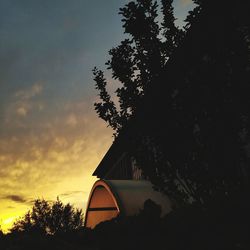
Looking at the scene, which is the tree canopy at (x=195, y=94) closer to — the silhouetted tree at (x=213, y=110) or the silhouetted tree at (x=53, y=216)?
the silhouetted tree at (x=213, y=110)

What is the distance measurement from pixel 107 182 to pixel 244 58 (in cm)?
747

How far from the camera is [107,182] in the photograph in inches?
444

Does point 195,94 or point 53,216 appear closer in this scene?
point 195,94

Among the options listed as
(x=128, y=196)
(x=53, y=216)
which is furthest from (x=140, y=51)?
(x=53, y=216)

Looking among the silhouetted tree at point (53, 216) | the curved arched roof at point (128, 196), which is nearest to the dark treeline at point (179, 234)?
the curved arched roof at point (128, 196)

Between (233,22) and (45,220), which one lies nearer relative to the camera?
(233,22)

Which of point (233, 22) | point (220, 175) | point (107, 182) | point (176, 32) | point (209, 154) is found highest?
point (176, 32)

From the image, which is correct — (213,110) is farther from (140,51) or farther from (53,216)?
(53,216)

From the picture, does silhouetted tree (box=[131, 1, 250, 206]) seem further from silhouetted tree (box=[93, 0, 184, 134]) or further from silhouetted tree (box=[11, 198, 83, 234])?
silhouetted tree (box=[11, 198, 83, 234])

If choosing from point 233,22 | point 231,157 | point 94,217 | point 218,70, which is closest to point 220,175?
point 231,157

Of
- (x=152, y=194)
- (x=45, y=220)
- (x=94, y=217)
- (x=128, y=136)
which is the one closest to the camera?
(x=128, y=136)

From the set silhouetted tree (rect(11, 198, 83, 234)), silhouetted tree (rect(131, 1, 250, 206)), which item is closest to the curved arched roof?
silhouetted tree (rect(131, 1, 250, 206))

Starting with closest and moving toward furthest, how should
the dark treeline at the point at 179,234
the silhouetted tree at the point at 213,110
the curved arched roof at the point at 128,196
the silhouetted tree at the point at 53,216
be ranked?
the dark treeline at the point at 179,234, the silhouetted tree at the point at 213,110, the curved arched roof at the point at 128,196, the silhouetted tree at the point at 53,216

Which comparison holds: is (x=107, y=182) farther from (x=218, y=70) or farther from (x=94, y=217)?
(x=218, y=70)
